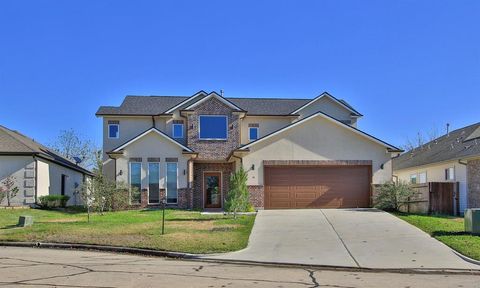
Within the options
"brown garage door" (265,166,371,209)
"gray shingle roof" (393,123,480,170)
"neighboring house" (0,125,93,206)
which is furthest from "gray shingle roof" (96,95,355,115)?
"brown garage door" (265,166,371,209)

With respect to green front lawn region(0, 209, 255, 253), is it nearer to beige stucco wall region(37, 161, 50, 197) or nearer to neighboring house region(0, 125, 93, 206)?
neighboring house region(0, 125, 93, 206)

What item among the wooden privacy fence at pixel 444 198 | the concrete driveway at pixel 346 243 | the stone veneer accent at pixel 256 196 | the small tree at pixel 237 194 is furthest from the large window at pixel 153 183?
the wooden privacy fence at pixel 444 198

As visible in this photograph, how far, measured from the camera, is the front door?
104 ft

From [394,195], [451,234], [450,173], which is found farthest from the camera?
[450,173]

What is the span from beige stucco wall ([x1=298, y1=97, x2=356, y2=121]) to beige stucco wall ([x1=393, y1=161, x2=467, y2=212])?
5.92 metres

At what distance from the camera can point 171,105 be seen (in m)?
34.6

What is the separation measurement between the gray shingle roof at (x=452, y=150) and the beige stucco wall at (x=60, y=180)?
70.7 feet

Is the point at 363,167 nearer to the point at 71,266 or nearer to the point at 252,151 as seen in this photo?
the point at 252,151

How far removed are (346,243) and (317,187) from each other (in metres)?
Result: 10.7

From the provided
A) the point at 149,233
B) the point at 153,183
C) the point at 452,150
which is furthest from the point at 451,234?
the point at 153,183

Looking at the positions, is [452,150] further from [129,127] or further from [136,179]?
[129,127]

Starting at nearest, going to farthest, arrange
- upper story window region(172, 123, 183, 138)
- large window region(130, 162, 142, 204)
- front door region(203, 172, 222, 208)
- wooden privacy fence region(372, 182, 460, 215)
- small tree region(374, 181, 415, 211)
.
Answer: wooden privacy fence region(372, 182, 460, 215)
small tree region(374, 181, 415, 211)
large window region(130, 162, 142, 204)
front door region(203, 172, 222, 208)
upper story window region(172, 123, 183, 138)

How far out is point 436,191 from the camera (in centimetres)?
2444

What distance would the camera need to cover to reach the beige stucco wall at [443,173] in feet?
85.8
